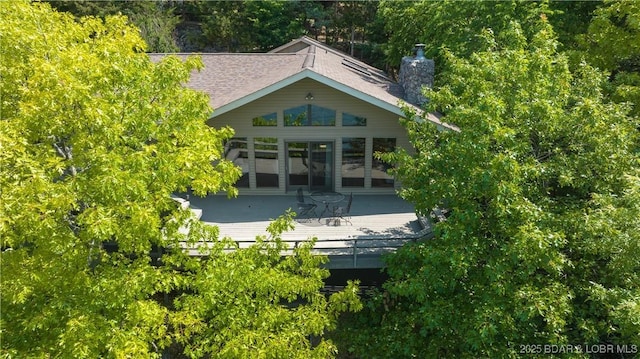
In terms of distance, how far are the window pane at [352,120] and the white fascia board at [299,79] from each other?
138 cm

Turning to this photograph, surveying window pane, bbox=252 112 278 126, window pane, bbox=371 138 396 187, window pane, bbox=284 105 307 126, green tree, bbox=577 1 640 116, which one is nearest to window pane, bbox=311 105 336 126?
window pane, bbox=284 105 307 126

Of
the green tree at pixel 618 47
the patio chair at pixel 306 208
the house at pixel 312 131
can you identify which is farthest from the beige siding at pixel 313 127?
the green tree at pixel 618 47

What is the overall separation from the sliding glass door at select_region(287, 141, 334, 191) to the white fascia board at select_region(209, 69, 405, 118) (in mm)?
2446

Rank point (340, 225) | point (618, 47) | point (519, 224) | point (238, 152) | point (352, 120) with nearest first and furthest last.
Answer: point (519, 224) → point (340, 225) → point (618, 47) → point (352, 120) → point (238, 152)

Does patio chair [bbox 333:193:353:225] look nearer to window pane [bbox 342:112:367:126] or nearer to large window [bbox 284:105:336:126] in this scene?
window pane [bbox 342:112:367:126]

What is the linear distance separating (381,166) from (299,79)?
4.59 m

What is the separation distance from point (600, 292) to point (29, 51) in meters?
10.4

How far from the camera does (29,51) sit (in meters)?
6.82

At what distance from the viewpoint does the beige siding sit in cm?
1436

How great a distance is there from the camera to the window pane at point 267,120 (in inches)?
577

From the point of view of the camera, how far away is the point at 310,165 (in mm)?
15414

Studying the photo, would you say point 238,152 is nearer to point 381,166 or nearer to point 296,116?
point 296,116

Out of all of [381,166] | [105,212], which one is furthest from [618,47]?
[105,212]

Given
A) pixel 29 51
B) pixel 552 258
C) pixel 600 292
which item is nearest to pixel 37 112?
pixel 29 51
